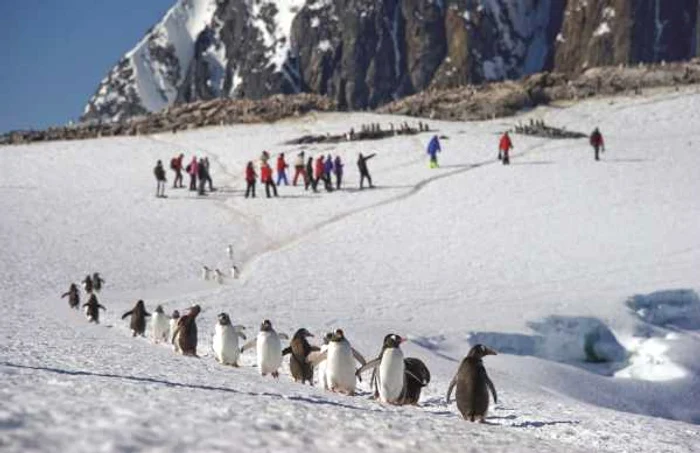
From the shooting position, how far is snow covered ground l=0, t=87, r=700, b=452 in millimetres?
5891

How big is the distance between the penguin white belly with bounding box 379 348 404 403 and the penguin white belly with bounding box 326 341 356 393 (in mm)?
556

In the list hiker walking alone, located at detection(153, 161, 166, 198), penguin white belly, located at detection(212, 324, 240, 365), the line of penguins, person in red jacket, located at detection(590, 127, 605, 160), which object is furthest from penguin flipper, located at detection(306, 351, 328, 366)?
person in red jacket, located at detection(590, 127, 605, 160)

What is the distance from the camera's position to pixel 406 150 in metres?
36.5

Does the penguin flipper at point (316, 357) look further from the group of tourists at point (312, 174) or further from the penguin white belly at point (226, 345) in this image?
the group of tourists at point (312, 174)

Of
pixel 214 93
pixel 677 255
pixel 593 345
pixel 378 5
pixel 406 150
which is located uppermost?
Answer: pixel 378 5

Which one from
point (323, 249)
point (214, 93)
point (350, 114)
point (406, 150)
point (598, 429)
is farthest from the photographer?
point (214, 93)

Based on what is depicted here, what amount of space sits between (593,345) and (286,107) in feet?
125

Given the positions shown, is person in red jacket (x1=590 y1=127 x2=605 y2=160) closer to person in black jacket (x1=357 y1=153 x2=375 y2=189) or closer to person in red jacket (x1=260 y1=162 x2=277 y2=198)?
person in black jacket (x1=357 y1=153 x2=375 y2=189)

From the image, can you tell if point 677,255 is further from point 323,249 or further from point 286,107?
point 286,107

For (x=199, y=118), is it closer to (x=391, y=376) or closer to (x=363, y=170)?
(x=363, y=170)

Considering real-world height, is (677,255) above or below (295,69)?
below

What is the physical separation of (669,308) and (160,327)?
31.8ft

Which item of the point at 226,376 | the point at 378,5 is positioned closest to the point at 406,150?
the point at 226,376

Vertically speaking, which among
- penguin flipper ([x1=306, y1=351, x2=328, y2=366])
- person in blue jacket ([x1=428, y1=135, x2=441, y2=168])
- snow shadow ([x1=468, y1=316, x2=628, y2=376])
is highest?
person in blue jacket ([x1=428, y1=135, x2=441, y2=168])
